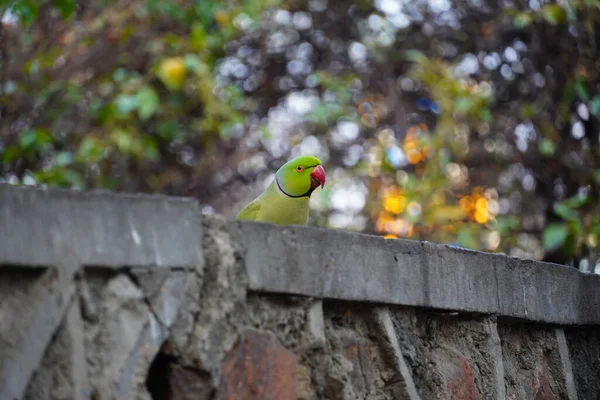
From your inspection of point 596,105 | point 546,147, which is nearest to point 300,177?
point 596,105

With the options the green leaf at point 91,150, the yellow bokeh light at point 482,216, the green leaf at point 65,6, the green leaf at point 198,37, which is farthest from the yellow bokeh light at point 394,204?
the green leaf at point 65,6

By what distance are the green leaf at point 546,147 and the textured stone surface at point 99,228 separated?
465cm

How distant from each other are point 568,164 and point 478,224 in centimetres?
73

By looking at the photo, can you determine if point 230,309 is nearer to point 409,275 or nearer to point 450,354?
point 409,275


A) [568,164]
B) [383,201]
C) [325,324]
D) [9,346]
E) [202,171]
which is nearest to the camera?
[9,346]

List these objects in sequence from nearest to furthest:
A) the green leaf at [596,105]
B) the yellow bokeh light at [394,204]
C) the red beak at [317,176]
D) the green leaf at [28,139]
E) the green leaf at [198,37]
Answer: the red beak at [317,176], the green leaf at [596,105], the green leaf at [28,139], the yellow bokeh light at [394,204], the green leaf at [198,37]

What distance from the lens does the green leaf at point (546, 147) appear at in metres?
6.25

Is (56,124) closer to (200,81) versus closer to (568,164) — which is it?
(200,81)

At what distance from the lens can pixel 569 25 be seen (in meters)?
6.48

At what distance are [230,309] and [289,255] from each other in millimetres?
213

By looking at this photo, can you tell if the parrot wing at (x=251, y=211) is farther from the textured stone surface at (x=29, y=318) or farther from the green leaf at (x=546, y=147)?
the green leaf at (x=546, y=147)

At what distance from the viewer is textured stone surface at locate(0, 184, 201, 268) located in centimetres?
168

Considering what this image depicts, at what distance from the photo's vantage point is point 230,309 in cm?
201

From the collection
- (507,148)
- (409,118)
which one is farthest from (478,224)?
(409,118)
